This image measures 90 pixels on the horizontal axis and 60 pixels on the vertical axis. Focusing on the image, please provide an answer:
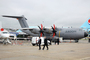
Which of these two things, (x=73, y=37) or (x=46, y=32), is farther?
(x=46, y=32)

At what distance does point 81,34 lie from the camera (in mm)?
27219

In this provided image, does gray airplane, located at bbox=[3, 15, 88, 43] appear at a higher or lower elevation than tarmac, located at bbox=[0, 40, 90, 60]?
higher

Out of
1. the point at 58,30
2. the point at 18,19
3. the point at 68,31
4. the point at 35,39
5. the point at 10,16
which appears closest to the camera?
the point at 35,39

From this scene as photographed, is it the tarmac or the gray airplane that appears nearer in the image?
the tarmac

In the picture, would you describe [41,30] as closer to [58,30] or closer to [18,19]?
[58,30]

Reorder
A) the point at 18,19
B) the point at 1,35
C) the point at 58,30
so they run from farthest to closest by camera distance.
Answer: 1. the point at 18,19
2. the point at 58,30
3. the point at 1,35

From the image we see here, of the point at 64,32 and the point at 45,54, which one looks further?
the point at 64,32

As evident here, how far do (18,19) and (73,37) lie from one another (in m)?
18.0

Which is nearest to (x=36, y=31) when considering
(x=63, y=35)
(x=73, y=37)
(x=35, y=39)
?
(x=63, y=35)

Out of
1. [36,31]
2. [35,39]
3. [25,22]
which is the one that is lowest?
[35,39]

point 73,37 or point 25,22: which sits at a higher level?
point 25,22

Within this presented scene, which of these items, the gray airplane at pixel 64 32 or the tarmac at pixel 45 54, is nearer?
the tarmac at pixel 45 54

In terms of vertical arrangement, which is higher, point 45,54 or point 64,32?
point 64,32

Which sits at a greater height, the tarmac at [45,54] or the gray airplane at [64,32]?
the gray airplane at [64,32]
